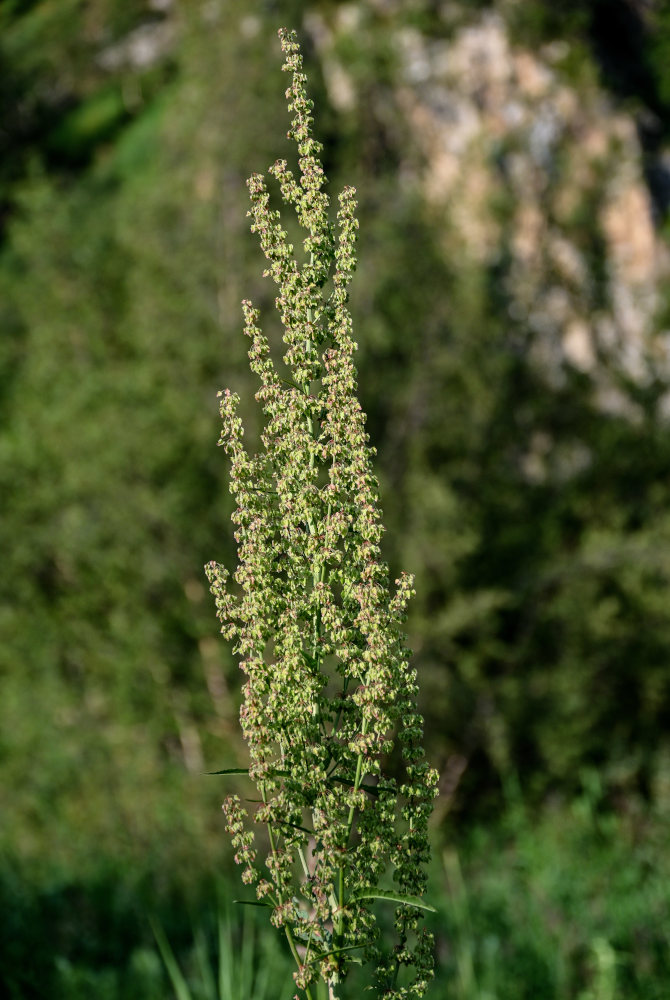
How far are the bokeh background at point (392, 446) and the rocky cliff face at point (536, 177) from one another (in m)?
0.05

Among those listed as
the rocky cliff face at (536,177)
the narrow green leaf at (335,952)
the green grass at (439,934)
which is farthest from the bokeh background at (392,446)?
the narrow green leaf at (335,952)

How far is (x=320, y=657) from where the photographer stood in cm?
208

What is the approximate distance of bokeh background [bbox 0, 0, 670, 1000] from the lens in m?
12.5

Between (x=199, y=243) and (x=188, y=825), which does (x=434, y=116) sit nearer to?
(x=199, y=243)

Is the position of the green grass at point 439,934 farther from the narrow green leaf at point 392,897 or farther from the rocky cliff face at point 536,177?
the rocky cliff face at point 536,177

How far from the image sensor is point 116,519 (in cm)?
1228

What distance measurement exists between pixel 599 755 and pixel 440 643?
3.16 metres

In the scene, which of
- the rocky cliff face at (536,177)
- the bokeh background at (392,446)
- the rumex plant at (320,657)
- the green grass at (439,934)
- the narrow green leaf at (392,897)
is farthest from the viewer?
the rocky cliff face at (536,177)

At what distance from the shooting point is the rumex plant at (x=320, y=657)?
6.52 feet

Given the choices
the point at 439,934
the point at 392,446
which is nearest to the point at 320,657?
the point at 439,934

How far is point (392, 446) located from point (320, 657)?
1091cm

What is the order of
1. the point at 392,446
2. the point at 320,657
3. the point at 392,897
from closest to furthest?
1. the point at 392,897
2. the point at 320,657
3. the point at 392,446

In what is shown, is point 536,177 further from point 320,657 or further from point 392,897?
point 392,897

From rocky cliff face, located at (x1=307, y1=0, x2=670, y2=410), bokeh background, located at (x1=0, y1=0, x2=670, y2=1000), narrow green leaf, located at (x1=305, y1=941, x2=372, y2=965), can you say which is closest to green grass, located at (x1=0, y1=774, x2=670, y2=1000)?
narrow green leaf, located at (x1=305, y1=941, x2=372, y2=965)
